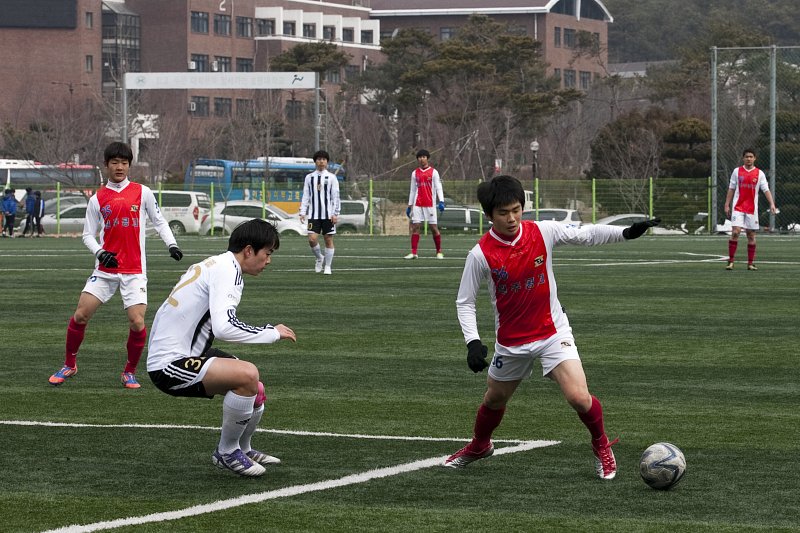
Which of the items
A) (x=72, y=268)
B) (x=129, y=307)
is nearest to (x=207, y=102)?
(x=72, y=268)

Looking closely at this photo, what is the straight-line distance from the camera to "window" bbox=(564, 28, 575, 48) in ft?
413

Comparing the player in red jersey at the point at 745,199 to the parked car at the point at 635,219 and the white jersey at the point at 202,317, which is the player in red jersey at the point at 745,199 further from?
the parked car at the point at 635,219

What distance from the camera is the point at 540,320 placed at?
813 centimetres

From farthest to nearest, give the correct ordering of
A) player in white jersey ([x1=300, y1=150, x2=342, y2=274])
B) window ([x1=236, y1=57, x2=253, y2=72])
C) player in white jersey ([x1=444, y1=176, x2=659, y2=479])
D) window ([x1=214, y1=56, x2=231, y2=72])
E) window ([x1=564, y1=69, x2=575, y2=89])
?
window ([x1=564, y1=69, x2=575, y2=89]) → window ([x1=236, y1=57, x2=253, y2=72]) → window ([x1=214, y1=56, x2=231, y2=72]) → player in white jersey ([x1=300, y1=150, x2=342, y2=274]) → player in white jersey ([x1=444, y1=176, x2=659, y2=479])

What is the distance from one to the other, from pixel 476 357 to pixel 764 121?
39.3m

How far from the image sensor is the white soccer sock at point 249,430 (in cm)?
822

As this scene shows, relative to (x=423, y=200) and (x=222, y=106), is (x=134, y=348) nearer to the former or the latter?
(x=423, y=200)

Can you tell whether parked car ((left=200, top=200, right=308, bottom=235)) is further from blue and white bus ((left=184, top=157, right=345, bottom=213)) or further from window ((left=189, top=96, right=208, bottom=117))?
A: window ((left=189, top=96, right=208, bottom=117))

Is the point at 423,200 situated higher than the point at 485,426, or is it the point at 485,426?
A: the point at 423,200

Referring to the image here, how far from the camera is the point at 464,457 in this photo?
8.34 m

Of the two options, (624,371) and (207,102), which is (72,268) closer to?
(624,371)

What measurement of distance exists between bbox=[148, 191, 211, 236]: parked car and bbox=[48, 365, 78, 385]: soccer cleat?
3933 centimetres

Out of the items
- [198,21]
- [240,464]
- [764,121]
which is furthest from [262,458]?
[198,21]

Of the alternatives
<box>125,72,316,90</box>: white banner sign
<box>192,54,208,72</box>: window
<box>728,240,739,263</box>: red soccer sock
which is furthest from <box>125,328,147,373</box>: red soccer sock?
<box>192,54,208,72</box>: window
